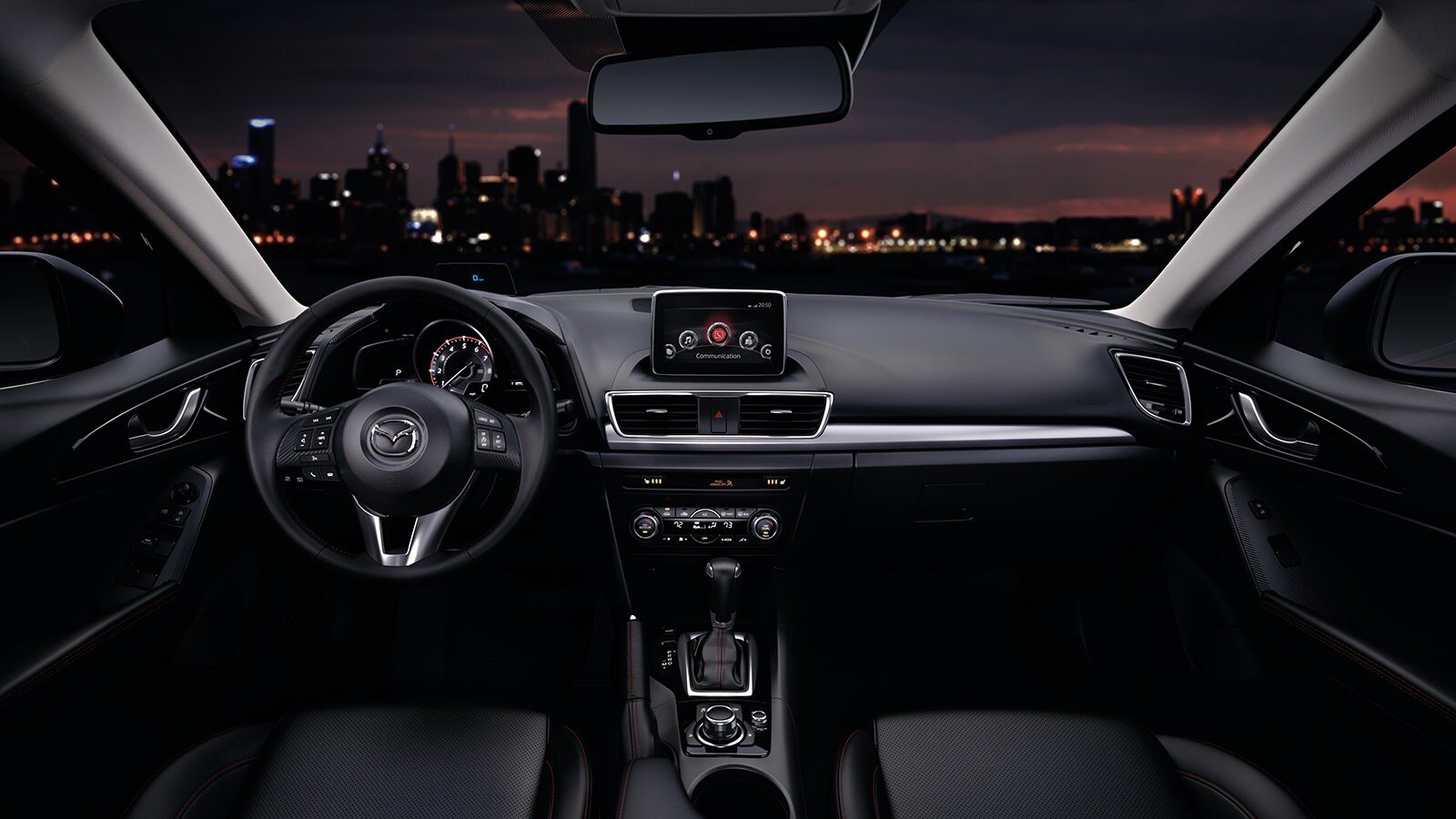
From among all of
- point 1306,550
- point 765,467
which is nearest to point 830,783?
point 765,467

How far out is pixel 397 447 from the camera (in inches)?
91.0

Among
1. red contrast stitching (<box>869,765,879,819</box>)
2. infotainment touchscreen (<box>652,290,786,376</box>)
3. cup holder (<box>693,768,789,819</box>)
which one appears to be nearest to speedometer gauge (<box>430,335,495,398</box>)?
infotainment touchscreen (<box>652,290,786,376</box>)

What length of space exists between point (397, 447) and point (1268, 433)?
2481 mm

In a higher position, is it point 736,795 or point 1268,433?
point 1268,433

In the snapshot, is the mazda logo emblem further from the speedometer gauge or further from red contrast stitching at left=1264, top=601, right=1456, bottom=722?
red contrast stitching at left=1264, top=601, right=1456, bottom=722

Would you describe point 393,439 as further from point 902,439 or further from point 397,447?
point 902,439

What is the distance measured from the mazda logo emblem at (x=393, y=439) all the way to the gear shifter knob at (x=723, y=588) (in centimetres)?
113

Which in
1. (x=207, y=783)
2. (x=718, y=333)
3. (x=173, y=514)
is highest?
(x=718, y=333)

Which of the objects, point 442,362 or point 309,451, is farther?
point 442,362

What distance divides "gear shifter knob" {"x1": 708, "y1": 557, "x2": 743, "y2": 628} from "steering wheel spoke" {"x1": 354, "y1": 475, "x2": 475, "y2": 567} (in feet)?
3.17

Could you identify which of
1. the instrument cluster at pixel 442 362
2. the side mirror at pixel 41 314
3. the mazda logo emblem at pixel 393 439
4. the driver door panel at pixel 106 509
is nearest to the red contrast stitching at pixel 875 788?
the mazda logo emblem at pixel 393 439

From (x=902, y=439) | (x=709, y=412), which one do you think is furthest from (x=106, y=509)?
(x=902, y=439)

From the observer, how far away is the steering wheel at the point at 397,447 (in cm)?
231

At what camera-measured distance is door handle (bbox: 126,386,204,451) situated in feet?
8.76
